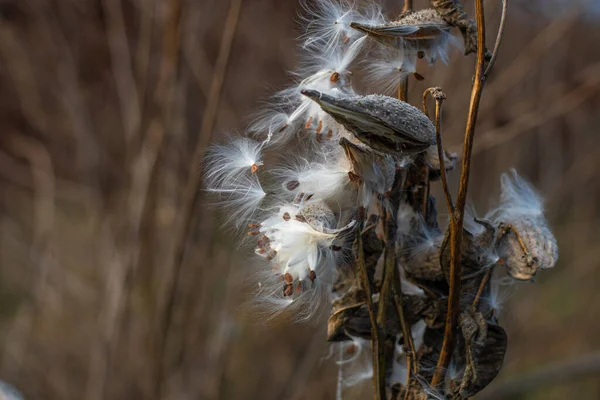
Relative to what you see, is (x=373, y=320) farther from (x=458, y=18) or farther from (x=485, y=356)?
(x=458, y=18)

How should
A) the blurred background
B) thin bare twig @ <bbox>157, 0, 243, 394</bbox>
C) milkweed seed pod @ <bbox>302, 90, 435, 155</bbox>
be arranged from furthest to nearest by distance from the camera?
the blurred background → thin bare twig @ <bbox>157, 0, 243, 394</bbox> → milkweed seed pod @ <bbox>302, 90, 435, 155</bbox>

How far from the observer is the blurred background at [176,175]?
148cm

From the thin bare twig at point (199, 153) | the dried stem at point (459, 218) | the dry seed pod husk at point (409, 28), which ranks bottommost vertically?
the dried stem at point (459, 218)

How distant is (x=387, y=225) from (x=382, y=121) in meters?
0.12

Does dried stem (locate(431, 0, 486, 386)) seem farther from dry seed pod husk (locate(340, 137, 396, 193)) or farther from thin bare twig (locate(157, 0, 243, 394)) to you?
thin bare twig (locate(157, 0, 243, 394))

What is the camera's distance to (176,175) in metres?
1.70

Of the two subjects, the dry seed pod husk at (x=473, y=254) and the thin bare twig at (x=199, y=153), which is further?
the thin bare twig at (x=199, y=153)

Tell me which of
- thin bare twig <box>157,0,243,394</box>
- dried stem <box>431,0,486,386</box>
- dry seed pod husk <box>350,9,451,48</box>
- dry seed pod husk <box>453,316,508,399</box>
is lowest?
dry seed pod husk <box>453,316,508,399</box>

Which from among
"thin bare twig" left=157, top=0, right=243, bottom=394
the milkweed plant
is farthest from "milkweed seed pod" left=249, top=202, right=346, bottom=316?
"thin bare twig" left=157, top=0, right=243, bottom=394

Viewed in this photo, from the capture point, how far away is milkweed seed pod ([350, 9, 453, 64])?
1.69ft

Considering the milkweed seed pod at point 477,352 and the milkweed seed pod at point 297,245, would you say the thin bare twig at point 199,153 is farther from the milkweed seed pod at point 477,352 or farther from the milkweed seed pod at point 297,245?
the milkweed seed pod at point 477,352

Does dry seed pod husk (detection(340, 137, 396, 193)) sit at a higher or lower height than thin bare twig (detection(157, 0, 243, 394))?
lower

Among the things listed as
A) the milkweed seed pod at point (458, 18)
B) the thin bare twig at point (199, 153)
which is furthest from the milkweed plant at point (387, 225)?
the thin bare twig at point (199, 153)

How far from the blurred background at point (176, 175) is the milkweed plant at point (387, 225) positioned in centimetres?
52
